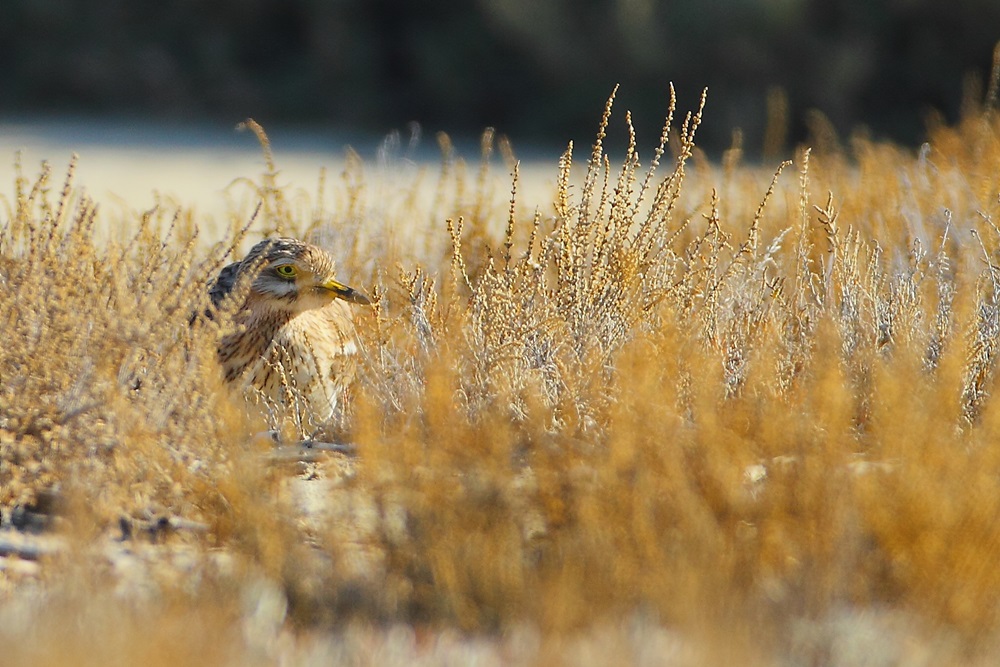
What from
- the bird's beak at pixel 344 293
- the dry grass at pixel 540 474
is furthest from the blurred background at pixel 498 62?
the bird's beak at pixel 344 293

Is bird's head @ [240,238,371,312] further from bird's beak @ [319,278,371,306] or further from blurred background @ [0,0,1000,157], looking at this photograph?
blurred background @ [0,0,1000,157]

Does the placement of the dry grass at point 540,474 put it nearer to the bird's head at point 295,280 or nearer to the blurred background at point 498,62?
the bird's head at point 295,280

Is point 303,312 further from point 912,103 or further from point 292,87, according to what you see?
point 292,87

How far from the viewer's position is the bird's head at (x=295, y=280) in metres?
4.57

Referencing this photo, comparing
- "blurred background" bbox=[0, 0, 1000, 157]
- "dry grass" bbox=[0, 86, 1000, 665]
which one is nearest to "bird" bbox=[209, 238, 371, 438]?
"dry grass" bbox=[0, 86, 1000, 665]

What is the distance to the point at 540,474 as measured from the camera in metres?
3.24

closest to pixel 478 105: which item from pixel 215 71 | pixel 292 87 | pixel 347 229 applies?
pixel 292 87

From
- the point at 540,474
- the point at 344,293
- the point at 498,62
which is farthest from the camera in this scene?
the point at 498,62

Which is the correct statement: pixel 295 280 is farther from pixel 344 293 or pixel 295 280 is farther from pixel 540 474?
pixel 540 474

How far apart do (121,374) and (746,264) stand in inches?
98.5

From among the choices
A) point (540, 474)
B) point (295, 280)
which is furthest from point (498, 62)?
point (540, 474)

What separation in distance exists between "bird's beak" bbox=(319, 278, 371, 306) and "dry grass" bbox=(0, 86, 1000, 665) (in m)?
0.11

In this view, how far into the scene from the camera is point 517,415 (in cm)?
397

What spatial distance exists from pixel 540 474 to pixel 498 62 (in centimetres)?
1530
